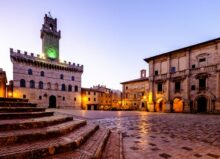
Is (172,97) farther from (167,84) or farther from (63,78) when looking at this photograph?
(63,78)

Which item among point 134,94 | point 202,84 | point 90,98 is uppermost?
point 202,84

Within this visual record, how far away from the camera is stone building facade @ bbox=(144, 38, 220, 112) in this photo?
2316 centimetres

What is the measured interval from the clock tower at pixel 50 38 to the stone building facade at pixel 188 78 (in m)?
26.7

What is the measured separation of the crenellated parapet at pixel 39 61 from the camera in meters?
33.4

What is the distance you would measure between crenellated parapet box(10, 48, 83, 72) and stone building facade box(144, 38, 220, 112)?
74.2 ft

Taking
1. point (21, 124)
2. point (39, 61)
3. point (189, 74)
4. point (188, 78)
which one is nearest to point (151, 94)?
point (188, 78)

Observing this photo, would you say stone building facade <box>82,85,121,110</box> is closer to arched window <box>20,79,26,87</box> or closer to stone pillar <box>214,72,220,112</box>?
arched window <box>20,79,26,87</box>

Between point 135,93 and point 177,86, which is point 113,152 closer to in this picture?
point 177,86

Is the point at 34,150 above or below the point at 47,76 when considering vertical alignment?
below

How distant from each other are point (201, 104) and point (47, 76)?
115 feet

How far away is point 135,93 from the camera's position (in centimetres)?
4075

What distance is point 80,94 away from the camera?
4347 centimetres

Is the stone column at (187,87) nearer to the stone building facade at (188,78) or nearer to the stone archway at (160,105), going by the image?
the stone building facade at (188,78)

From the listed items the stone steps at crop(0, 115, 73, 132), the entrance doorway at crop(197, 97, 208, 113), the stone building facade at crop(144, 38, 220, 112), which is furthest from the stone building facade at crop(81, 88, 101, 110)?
the stone steps at crop(0, 115, 73, 132)
